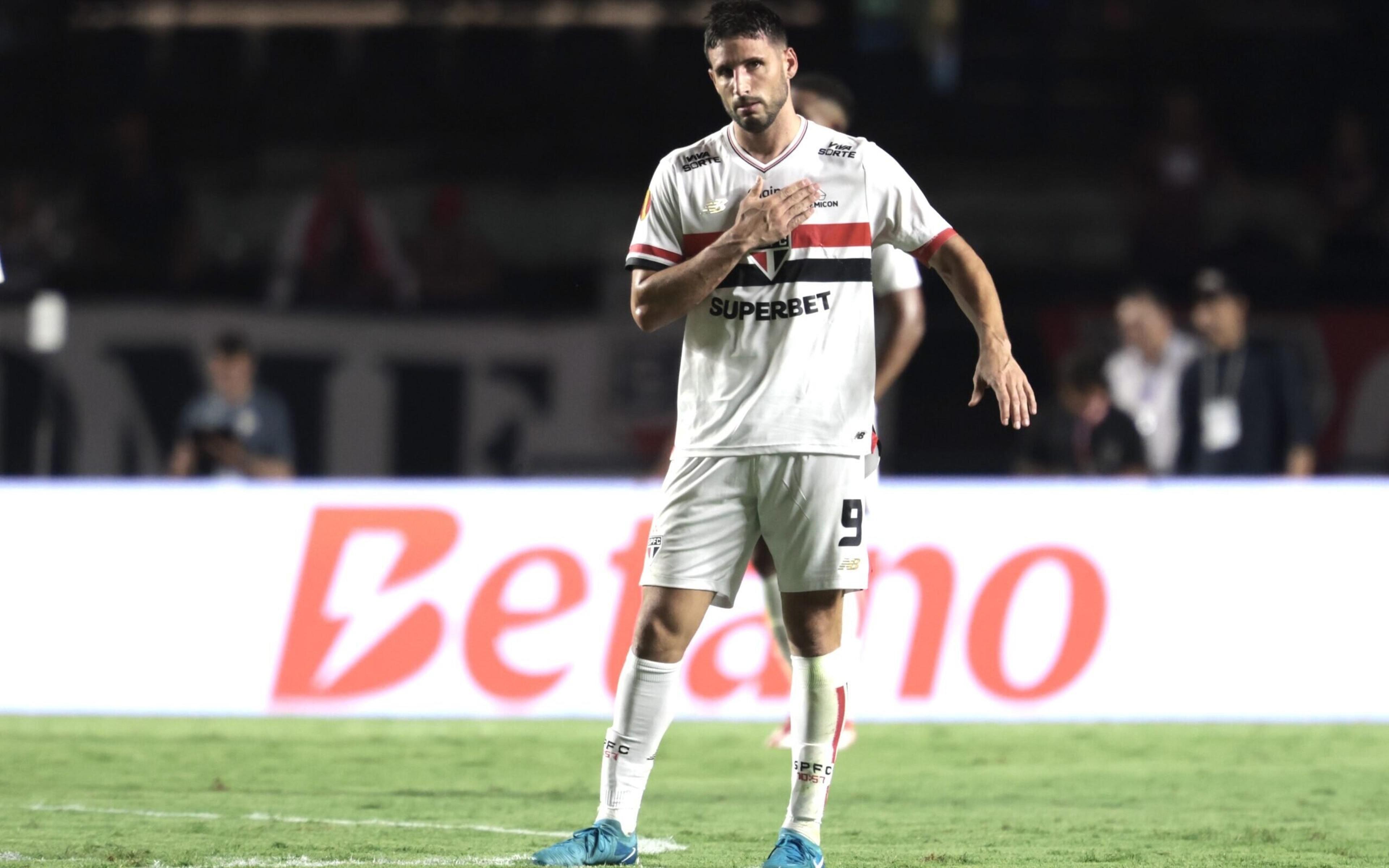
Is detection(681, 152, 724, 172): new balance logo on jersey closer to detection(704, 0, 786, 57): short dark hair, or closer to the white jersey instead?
the white jersey

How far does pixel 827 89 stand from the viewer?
7.80 m

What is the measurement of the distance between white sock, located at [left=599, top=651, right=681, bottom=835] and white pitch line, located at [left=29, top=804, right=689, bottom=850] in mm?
604

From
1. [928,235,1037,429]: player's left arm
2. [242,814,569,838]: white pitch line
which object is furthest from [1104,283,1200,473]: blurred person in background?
[928,235,1037,429]: player's left arm

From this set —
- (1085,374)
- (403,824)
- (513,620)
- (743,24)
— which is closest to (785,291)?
(743,24)

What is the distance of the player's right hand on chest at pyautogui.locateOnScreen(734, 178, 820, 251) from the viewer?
5102 mm

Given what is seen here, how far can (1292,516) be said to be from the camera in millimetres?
10305

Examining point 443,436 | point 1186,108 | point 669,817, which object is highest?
point 1186,108

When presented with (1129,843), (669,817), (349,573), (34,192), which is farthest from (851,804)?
(34,192)

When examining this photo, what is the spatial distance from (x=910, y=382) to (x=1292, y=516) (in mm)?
4849

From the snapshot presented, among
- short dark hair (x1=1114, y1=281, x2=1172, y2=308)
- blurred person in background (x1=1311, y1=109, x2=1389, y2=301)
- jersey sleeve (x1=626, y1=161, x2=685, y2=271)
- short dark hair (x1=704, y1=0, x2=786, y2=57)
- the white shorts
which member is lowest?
the white shorts

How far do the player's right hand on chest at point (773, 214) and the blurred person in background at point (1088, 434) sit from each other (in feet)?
20.2

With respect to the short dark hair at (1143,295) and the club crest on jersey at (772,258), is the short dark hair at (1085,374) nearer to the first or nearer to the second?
the short dark hair at (1143,295)

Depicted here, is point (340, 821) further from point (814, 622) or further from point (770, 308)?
point (770, 308)

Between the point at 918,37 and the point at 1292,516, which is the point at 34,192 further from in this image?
the point at 1292,516
